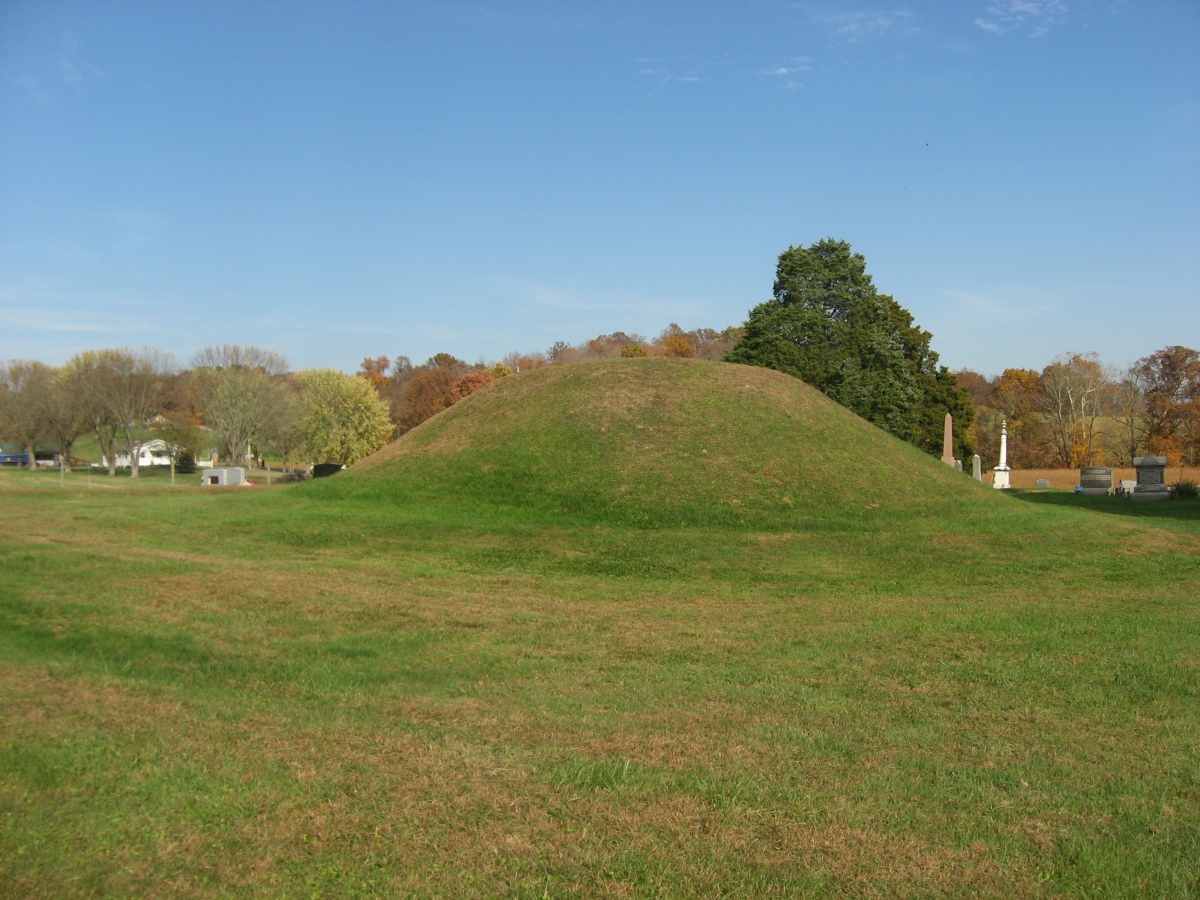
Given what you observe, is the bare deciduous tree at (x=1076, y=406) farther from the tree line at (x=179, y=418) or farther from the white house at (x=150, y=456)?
the white house at (x=150, y=456)

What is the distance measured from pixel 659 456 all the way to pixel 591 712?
18.1 metres

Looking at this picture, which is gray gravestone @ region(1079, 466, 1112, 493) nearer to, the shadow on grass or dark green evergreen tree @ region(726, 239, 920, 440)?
the shadow on grass

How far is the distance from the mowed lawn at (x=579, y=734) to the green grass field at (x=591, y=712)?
0.03 metres

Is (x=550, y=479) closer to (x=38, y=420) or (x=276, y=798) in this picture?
(x=276, y=798)

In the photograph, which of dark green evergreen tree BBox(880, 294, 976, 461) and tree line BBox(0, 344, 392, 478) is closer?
dark green evergreen tree BBox(880, 294, 976, 461)

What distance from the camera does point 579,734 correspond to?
6133 mm

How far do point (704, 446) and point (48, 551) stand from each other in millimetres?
17106

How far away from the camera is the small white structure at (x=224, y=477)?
39.8 meters

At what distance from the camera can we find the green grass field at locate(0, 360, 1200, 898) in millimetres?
4133

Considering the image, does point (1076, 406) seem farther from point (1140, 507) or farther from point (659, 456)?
point (659, 456)

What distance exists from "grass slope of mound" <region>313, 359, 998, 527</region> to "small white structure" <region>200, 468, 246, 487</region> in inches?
555

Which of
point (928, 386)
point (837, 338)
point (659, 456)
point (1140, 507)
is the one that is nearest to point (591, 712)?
point (659, 456)

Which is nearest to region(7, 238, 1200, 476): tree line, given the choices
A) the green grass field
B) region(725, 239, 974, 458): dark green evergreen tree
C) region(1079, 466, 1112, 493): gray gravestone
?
region(725, 239, 974, 458): dark green evergreen tree

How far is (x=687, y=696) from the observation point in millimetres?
7531
